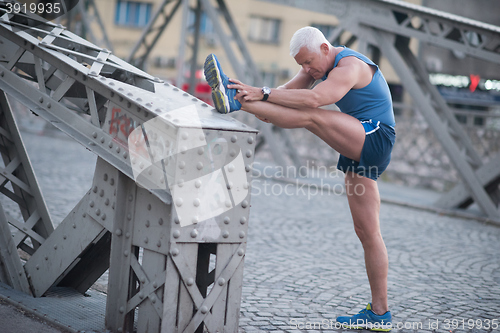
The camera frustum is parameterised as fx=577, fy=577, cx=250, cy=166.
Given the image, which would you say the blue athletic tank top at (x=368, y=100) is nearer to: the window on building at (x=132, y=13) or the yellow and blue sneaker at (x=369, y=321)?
the yellow and blue sneaker at (x=369, y=321)

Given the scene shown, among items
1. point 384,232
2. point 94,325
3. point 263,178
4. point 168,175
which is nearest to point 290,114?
point 168,175

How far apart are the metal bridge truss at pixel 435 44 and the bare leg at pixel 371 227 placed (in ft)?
18.8

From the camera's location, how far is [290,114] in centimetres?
331

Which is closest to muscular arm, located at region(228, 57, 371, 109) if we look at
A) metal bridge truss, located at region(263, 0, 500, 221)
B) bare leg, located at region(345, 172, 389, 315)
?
bare leg, located at region(345, 172, 389, 315)

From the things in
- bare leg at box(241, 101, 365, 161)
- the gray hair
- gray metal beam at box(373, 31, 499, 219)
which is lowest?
bare leg at box(241, 101, 365, 161)

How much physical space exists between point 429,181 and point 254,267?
359 inches

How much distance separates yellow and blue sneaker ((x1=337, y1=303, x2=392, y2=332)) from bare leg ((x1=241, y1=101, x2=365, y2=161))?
1.01 metres

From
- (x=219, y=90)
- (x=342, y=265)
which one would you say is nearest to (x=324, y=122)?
(x=219, y=90)

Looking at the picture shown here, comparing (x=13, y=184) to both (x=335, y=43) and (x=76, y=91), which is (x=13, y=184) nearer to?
(x=76, y=91)

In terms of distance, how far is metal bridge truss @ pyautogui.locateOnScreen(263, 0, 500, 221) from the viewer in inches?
343

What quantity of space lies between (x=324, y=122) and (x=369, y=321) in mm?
1312

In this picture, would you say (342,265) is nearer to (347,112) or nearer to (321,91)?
(347,112)

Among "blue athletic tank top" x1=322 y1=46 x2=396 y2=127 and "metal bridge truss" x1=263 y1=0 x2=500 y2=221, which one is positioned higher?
"metal bridge truss" x1=263 y1=0 x2=500 y2=221

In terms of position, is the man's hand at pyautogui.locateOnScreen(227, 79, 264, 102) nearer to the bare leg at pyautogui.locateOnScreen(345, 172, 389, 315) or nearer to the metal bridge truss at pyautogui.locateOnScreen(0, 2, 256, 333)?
the metal bridge truss at pyautogui.locateOnScreen(0, 2, 256, 333)
